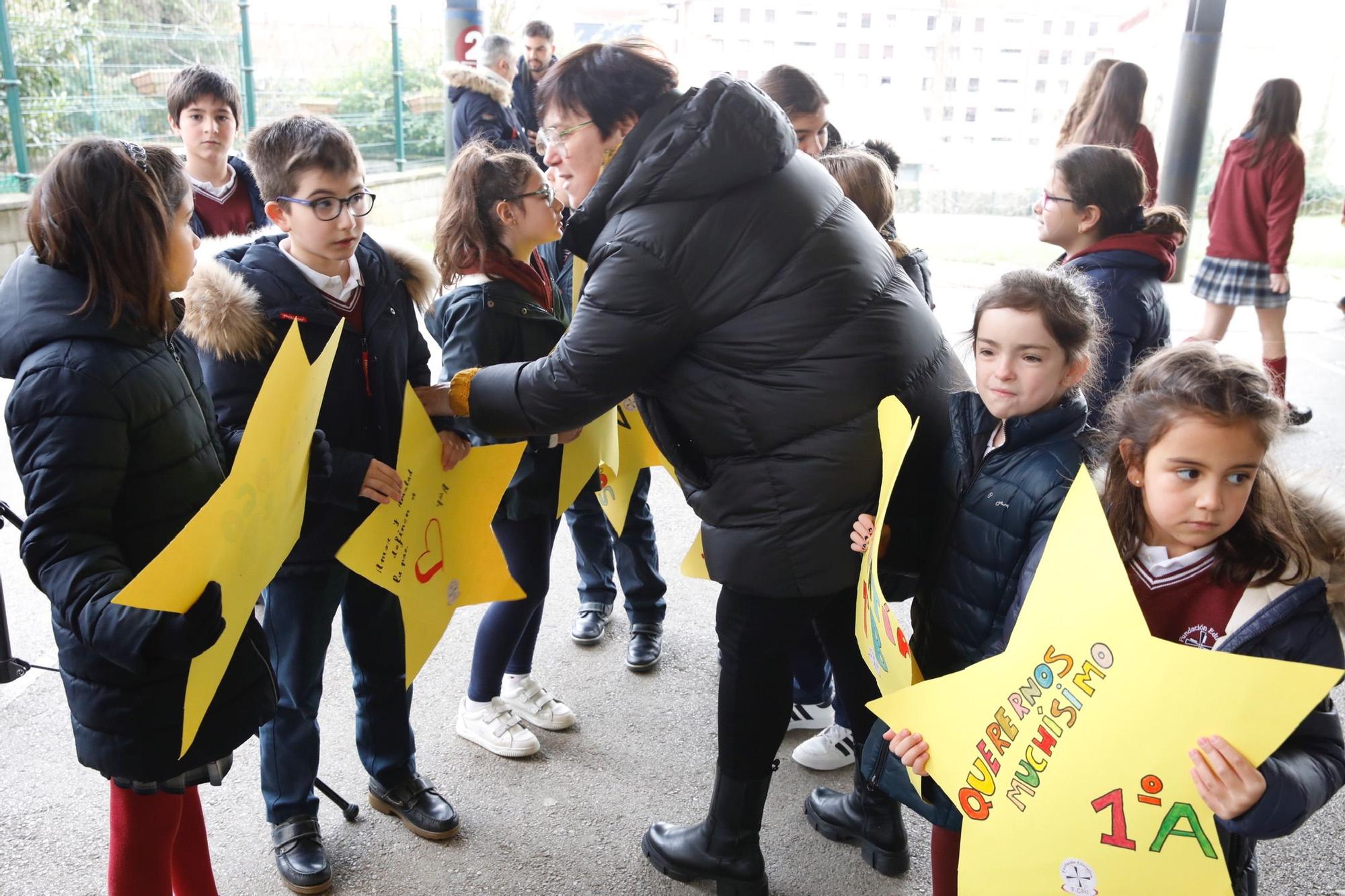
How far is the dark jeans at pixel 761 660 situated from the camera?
2.04 m

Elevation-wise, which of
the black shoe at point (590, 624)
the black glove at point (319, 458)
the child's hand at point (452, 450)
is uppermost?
the black glove at point (319, 458)

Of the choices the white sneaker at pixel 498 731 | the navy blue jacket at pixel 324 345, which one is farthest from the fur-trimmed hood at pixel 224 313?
the white sneaker at pixel 498 731

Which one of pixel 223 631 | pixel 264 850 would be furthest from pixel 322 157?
pixel 264 850

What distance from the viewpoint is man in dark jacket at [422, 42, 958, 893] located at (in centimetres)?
178

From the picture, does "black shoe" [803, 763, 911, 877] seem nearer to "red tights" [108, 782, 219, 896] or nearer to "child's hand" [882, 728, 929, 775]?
"child's hand" [882, 728, 929, 775]

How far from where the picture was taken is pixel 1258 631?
138 cm

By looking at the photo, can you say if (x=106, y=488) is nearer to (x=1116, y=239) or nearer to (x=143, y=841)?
(x=143, y=841)

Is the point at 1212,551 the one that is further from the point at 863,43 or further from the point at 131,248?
the point at 863,43

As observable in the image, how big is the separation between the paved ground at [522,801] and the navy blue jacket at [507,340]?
27.8 inches

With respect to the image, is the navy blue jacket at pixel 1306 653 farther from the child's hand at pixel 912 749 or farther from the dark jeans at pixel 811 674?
the dark jeans at pixel 811 674

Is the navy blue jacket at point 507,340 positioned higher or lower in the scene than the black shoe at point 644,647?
Result: higher

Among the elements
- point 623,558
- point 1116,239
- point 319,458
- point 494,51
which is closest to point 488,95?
point 494,51

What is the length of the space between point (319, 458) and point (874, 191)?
157 centimetres

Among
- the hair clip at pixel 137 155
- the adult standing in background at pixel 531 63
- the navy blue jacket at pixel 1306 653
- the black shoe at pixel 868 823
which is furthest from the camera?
the adult standing in background at pixel 531 63
